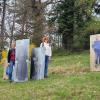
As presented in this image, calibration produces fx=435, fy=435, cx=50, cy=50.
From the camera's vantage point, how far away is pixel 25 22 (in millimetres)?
45781

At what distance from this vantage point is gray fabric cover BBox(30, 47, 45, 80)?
19.0 m

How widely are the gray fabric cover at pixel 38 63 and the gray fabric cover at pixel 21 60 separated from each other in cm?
56

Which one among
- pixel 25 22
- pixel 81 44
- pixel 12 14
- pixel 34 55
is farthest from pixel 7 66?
pixel 12 14

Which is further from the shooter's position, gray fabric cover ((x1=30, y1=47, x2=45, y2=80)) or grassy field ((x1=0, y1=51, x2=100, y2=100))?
gray fabric cover ((x1=30, y1=47, x2=45, y2=80))

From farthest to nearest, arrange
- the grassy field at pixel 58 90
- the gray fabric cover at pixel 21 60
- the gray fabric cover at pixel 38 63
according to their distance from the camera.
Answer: the gray fabric cover at pixel 38 63
the gray fabric cover at pixel 21 60
the grassy field at pixel 58 90

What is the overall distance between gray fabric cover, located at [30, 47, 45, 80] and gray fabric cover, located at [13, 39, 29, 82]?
0.56m

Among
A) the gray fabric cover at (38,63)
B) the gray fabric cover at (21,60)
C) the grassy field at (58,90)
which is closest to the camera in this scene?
the grassy field at (58,90)

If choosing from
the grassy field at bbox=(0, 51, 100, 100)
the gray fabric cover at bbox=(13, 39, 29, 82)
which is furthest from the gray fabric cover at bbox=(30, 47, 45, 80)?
the grassy field at bbox=(0, 51, 100, 100)

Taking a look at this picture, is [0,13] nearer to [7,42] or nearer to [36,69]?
[7,42]

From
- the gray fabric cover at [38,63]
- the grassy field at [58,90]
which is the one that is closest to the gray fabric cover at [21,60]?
the gray fabric cover at [38,63]

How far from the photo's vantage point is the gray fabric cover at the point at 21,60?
60.9 ft

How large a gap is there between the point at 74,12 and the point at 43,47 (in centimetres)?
2497

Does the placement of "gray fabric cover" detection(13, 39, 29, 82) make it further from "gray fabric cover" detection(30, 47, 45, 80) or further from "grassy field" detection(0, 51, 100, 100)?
"grassy field" detection(0, 51, 100, 100)

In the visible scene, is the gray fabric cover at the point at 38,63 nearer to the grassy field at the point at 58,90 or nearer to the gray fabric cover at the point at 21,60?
the gray fabric cover at the point at 21,60
